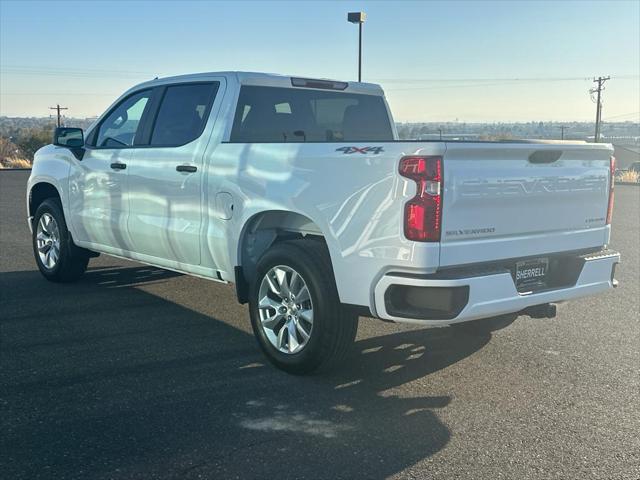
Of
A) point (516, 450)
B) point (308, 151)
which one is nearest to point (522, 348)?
point (516, 450)

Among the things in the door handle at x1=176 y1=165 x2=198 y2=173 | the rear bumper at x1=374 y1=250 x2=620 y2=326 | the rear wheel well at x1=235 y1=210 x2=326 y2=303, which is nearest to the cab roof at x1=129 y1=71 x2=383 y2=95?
A: the door handle at x1=176 y1=165 x2=198 y2=173

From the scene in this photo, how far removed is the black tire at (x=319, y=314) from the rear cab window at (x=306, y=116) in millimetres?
1306

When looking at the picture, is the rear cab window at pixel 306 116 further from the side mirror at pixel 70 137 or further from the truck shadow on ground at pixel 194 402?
the side mirror at pixel 70 137

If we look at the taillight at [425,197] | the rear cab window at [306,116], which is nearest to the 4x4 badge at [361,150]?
the taillight at [425,197]

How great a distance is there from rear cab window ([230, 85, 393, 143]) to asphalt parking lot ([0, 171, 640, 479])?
167 cm

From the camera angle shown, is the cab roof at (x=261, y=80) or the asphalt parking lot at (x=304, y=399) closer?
the asphalt parking lot at (x=304, y=399)

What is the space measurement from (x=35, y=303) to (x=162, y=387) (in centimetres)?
281

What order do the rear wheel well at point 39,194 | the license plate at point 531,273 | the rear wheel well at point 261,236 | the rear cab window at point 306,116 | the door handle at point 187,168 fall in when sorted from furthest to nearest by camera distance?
the rear wheel well at point 39,194 < the rear cab window at point 306,116 < the door handle at point 187,168 < the rear wheel well at point 261,236 < the license plate at point 531,273

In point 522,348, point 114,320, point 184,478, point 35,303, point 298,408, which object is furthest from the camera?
point 35,303

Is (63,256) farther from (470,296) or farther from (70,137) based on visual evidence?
(470,296)

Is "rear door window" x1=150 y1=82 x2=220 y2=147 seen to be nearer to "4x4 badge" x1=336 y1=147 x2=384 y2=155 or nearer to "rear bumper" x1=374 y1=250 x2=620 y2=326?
"4x4 badge" x1=336 y1=147 x2=384 y2=155

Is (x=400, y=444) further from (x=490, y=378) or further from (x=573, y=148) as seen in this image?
(x=573, y=148)

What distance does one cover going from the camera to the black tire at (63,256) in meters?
7.59

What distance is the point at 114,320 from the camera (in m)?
6.31
